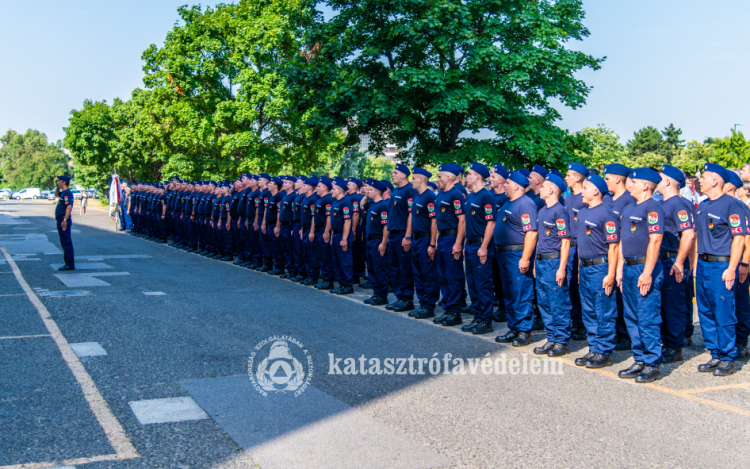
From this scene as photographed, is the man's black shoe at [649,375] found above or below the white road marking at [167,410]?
above

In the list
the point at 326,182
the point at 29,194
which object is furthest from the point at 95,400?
the point at 29,194

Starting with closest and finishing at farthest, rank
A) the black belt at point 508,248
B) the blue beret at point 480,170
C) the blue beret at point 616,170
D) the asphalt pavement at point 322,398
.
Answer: the asphalt pavement at point 322,398, the blue beret at point 616,170, the black belt at point 508,248, the blue beret at point 480,170

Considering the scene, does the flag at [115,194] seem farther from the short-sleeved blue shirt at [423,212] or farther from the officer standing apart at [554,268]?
the officer standing apart at [554,268]

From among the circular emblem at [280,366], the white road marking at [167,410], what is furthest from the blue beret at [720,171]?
the white road marking at [167,410]

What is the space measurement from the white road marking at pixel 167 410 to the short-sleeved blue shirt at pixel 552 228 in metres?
4.11

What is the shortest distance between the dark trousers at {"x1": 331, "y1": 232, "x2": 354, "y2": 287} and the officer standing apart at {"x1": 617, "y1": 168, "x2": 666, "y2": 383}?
582 centimetres

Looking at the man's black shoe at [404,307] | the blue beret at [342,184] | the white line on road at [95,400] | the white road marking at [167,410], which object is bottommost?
the white line on road at [95,400]

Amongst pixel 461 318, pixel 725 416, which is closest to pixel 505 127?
pixel 461 318

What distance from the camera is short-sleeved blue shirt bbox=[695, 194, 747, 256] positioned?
635 cm

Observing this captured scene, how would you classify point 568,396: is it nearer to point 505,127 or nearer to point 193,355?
point 193,355

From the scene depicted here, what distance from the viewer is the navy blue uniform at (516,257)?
24.6 ft

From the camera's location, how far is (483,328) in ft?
26.8

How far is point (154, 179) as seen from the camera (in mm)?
53156

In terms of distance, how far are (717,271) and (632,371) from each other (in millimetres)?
1407
